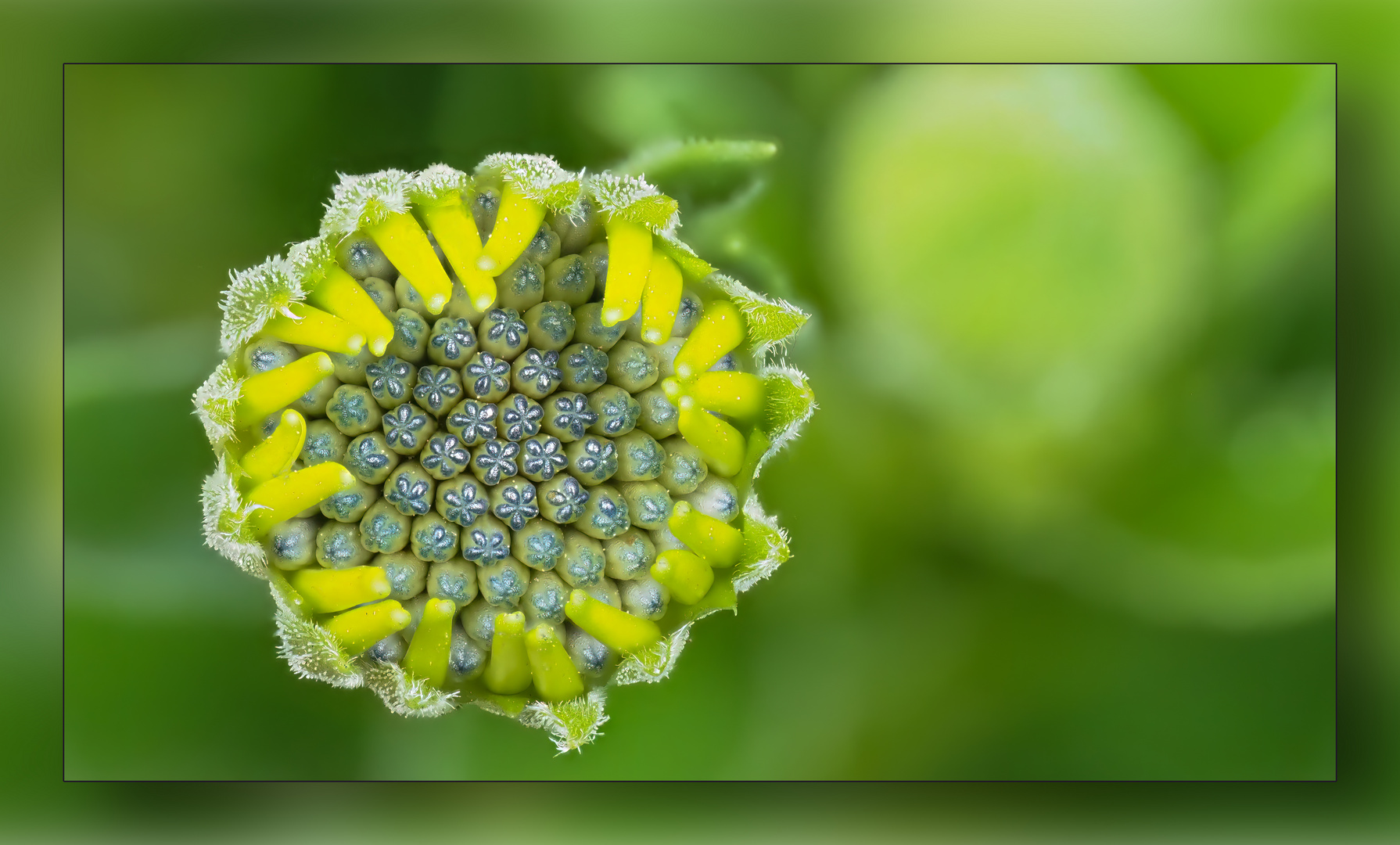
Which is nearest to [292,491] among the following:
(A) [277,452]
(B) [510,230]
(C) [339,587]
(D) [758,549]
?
(A) [277,452]

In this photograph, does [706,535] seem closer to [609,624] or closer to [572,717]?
[609,624]

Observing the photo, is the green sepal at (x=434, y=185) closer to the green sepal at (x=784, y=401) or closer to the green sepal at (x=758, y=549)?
the green sepal at (x=784, y=401)

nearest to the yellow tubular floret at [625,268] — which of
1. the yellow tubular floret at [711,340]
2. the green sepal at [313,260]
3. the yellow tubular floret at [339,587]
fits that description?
the yellow tubular floret at [711,340]

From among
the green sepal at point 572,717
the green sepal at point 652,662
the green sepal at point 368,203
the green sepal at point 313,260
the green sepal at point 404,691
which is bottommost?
the green sepal at point 572,717

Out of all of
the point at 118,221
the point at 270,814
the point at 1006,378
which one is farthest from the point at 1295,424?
the point at 118,221

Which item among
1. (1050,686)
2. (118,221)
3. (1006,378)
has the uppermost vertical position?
(118,221)
